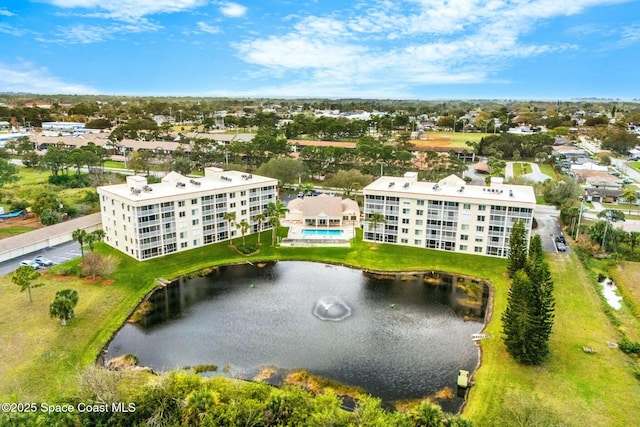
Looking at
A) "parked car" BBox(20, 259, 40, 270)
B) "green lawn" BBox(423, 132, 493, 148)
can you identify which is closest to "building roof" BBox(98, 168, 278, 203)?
"parked car" BBox(20, 259, 40, 270)

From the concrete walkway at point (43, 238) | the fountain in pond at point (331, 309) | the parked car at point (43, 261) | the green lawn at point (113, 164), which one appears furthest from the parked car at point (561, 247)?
the green lawn at point (113, 164)

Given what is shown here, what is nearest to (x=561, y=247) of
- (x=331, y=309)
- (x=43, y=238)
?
(x=331, y=309)

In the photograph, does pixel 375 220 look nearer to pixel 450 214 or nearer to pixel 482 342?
pixel 450 214

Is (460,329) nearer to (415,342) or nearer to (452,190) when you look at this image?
(415,342)

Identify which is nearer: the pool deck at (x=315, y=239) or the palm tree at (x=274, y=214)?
the palm tree at (x=274, y=214)

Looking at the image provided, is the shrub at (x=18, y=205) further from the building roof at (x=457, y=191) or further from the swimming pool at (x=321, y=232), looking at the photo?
the building roof at (x=457, y=191)

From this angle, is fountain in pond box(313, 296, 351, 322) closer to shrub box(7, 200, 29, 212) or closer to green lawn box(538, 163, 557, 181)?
shrub box(7, 200, 29, 212)

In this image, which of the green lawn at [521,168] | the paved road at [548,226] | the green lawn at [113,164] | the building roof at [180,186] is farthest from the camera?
the green lawn at [113,164]
